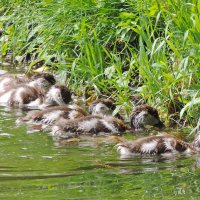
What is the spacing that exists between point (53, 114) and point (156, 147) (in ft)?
5.34

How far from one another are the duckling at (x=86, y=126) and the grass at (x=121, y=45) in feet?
1.35

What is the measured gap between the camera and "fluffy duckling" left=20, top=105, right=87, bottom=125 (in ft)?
23.6

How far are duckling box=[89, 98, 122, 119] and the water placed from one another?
795 mm

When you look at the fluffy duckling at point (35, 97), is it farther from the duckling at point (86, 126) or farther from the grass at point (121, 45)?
the duckling at point (86, 126)

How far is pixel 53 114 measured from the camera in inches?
286

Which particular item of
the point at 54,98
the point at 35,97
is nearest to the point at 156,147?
the point at 54,98

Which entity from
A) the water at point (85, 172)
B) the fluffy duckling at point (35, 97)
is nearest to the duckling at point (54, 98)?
the fluffy duckling at point (35, 97)

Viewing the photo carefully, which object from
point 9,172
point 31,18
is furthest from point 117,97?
point 9,172

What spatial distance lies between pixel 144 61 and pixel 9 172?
225 centimetres

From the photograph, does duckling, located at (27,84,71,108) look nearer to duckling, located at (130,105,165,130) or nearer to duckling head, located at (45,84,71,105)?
duckling head, located at (45,84,71,105)

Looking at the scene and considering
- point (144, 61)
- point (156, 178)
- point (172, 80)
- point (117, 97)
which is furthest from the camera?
point (117, 97)

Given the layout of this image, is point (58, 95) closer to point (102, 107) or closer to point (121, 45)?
point (121, 45)

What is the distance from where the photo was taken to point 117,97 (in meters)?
7.70

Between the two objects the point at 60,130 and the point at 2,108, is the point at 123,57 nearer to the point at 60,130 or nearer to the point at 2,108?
the point at 2,108
